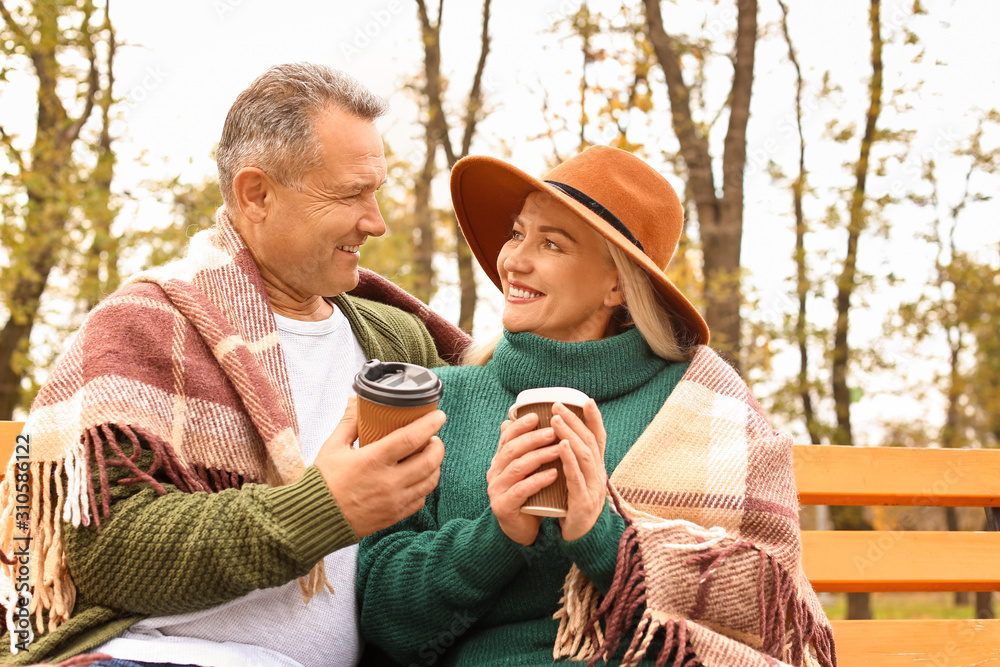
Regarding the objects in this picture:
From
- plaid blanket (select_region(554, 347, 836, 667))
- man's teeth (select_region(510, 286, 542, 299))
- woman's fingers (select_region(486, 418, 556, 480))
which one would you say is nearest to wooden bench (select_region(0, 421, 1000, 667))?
plaid blanket (select_region(554, 347, 836, 667))

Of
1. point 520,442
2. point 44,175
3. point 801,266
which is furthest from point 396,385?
point 801,266

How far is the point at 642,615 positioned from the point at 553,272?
1029 mm

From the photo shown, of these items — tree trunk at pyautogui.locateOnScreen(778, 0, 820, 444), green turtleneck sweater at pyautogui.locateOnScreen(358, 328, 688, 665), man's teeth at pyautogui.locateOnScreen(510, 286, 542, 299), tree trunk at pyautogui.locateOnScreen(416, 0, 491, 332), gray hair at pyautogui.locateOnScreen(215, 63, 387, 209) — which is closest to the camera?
green turtleneck sweater at pyautogui.locateOnScreen(358, 328, 688, 665)

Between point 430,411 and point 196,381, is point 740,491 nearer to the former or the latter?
point 430,411

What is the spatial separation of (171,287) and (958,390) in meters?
10.3

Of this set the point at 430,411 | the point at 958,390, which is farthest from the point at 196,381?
the point at 958,390

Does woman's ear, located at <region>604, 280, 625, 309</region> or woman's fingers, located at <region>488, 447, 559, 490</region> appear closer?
woman's fingers, located at <region>488, 447, 559, 490</region>

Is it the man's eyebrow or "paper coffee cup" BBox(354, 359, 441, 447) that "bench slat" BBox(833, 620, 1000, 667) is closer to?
"paper coffee cup" BBox(354, 359, 441, 447)

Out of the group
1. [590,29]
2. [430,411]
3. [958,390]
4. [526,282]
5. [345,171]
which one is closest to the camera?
[430,411]

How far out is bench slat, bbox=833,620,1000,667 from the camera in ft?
9.85

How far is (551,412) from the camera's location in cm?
191

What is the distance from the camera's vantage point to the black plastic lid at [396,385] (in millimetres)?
1682

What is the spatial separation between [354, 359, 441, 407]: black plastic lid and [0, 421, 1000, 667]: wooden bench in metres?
1.89

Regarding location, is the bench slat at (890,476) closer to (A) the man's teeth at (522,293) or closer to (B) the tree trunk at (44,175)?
(A) the man's teeth at (522,293)
